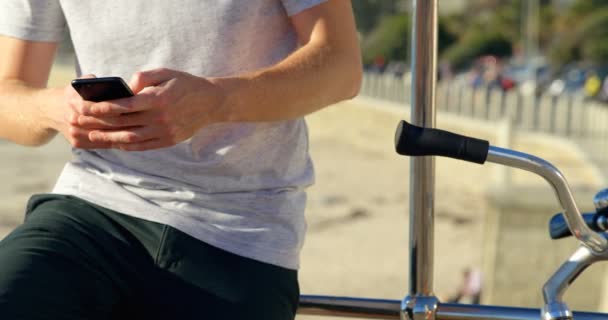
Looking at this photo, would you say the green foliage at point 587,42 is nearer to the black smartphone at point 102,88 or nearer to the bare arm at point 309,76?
the bare arm at point 309,76

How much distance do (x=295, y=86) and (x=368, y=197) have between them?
99.6ft

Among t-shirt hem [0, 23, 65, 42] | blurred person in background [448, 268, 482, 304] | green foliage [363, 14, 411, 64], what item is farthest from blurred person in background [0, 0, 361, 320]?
green foliage [363, 14, 411, 64]

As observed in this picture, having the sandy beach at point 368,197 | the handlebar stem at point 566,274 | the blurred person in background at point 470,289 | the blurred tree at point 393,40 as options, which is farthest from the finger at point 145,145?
the blurred tree at point 393,40

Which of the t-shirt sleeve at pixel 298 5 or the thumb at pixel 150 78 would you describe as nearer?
the thumb at pixel 150 78

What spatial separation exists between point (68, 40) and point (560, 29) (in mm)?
49423

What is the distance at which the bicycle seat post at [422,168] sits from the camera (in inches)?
72.7

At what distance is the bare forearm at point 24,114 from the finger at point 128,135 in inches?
8.1

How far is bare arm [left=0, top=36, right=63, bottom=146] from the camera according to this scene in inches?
73.7

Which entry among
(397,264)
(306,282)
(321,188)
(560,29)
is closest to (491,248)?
(306,282)

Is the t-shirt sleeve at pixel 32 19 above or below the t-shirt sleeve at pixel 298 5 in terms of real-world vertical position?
below

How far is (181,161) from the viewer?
1.87 metres

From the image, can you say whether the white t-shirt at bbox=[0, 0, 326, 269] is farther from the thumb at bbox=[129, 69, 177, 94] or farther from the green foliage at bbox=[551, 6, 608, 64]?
the green foliage at bbox=[551, 6, 608, 64]

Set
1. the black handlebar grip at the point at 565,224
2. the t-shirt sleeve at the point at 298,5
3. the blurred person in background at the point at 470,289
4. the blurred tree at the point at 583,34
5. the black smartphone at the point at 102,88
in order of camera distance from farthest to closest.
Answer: the blurred tree at the point at 583,34
the blurred person in background at the point at 470,289
the t-shirt sleeve at the point at 298,5
the black handlebar grip at the point at 565,224
the black smartphone at the point at 102,88

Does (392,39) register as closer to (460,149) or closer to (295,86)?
(295,86)
